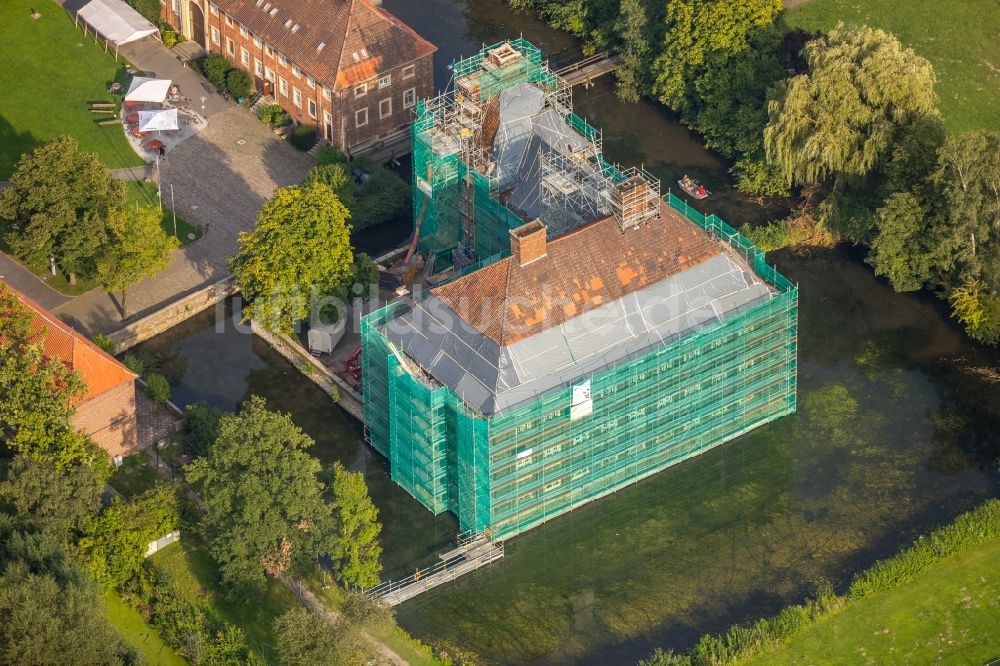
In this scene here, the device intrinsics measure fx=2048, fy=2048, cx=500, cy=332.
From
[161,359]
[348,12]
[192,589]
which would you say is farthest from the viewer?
[348,12]

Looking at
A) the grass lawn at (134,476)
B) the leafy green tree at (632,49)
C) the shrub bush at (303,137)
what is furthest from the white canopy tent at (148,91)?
the grass lawn at (134,476)

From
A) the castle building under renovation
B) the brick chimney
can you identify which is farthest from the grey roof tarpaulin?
the brick chimney

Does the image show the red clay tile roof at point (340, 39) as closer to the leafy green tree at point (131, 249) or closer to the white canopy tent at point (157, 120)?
the white canopy tent at point (157, 120)

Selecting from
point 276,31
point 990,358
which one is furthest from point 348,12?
point 990,358

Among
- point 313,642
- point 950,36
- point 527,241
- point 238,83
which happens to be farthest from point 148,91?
point 950,36

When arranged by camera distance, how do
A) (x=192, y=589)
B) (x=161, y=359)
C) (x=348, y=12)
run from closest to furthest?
(x=192, y=589)
(x=161, y=359)
(x=348, y=12)

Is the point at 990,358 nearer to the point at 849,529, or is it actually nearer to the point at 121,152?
the point at 849,529

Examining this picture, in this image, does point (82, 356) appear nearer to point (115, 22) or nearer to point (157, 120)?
point (157, 120)
